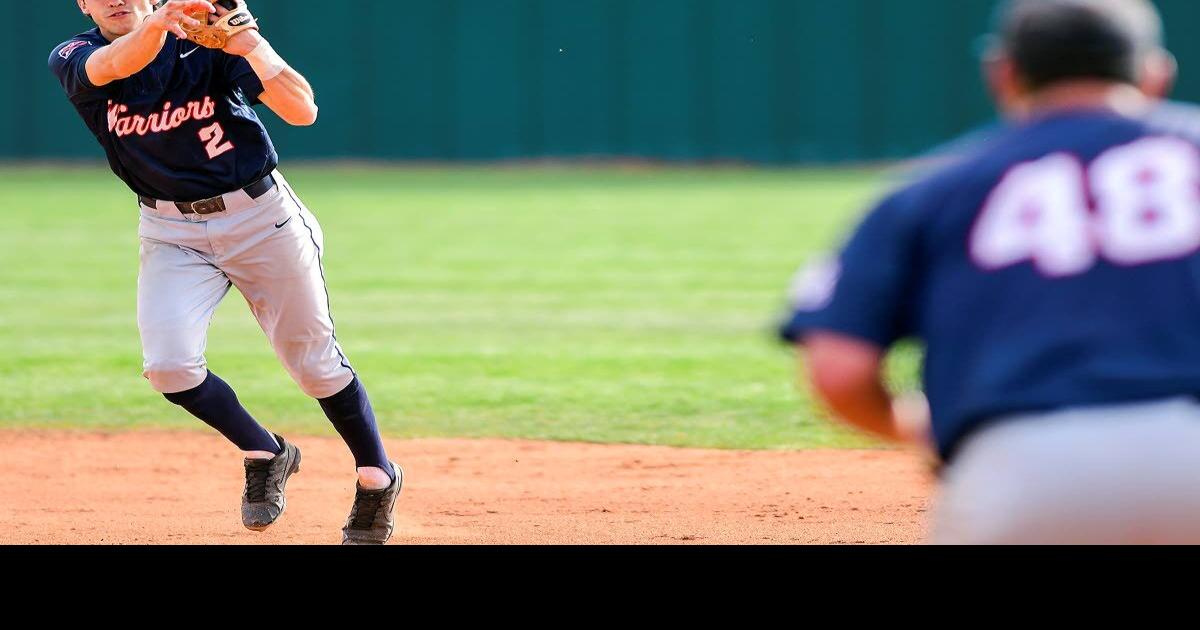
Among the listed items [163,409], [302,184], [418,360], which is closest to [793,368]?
[418,360]

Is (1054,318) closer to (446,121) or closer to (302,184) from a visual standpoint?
(302,184)

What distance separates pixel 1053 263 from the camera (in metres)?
1.87

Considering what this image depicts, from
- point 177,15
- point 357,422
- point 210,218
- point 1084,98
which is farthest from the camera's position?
point 357,422

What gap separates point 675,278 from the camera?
11938mm

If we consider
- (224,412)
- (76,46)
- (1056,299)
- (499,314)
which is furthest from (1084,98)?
(499,314)

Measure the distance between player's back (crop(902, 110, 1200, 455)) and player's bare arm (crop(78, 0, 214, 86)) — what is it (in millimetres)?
2735

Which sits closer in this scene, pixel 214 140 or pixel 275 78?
pixel 275 78

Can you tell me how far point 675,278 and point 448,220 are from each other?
15.0 feet

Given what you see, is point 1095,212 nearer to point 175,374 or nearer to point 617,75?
point 175,374

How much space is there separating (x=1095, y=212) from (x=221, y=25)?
292 cm

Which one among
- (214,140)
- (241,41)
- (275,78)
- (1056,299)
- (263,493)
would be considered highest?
(1056,299)

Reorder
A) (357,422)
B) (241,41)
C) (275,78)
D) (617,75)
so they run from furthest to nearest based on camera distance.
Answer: (617,75) < (357,422) < (275,78) < (241,41)

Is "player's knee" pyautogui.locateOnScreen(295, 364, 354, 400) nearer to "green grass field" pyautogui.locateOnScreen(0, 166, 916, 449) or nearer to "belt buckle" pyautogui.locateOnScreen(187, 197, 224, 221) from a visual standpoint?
"belt buckle" pyautogui.locateOnScreen(187, 197, 224, 221)

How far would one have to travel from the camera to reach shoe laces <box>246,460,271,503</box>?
4.93 m
